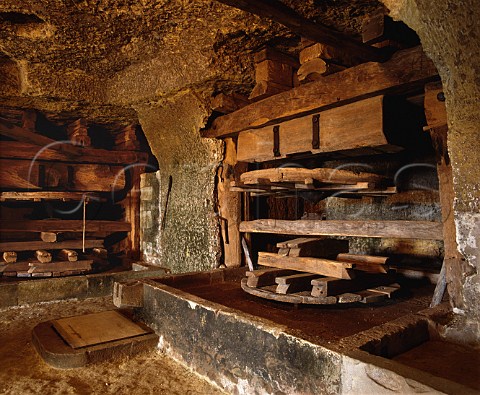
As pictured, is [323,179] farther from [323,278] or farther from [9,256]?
[9,256]

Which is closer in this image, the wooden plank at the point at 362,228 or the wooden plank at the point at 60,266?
the wooden plank at the point at 362,228

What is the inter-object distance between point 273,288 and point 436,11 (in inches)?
88.6

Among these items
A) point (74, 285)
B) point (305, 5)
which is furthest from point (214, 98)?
point (74, 285)

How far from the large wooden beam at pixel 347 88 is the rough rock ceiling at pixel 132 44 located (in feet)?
1.87

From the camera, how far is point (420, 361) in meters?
2.00

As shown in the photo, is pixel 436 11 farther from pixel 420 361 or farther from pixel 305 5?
pixel 420 361

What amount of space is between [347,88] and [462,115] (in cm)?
106

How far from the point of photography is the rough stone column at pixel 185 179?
179 inches

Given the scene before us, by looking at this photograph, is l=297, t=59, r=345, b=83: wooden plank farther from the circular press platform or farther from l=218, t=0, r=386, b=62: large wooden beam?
the circular press platform

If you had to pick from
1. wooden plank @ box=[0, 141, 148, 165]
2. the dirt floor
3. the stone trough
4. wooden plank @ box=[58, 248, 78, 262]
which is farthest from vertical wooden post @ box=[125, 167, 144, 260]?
the dirt floor

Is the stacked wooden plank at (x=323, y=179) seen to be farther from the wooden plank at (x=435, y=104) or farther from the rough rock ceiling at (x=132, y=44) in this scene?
the rough rock ceiling at (x=132, y=44)

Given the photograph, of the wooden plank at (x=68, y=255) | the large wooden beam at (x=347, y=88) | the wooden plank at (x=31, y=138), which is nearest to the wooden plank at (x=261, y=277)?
the large wooden beam at (x=347, y=88)

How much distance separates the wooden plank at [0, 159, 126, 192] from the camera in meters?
5.81

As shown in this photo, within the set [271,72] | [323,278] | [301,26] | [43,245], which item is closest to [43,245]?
[43,245]
